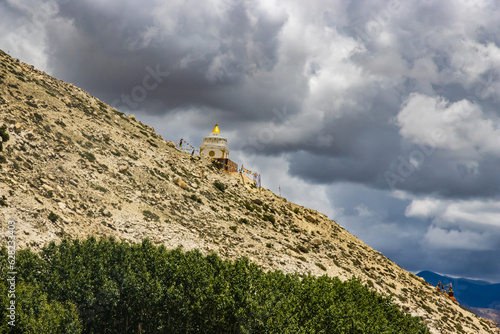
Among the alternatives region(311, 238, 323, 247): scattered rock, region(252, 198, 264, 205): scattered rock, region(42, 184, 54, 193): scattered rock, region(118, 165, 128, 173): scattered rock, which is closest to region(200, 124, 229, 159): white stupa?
region(252, 198, 264, 205): scattered rock

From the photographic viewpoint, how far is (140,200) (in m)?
56.8

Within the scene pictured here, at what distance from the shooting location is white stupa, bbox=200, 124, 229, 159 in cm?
9200

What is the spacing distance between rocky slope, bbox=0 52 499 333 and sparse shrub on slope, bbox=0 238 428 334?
6471 mm

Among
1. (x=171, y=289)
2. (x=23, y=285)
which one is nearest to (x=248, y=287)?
(x=171, y=289)

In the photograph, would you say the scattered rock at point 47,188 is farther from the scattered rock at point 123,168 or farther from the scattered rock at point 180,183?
the scattered rock at point 180,183

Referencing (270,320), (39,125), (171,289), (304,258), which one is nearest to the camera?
(270,320)

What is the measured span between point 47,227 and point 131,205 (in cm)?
1301

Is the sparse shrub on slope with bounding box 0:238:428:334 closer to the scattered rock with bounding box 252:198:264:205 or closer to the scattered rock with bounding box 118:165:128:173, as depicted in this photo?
the scattered rock with bounding box 118:165:128:173

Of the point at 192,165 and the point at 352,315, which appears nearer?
the point at 352,315

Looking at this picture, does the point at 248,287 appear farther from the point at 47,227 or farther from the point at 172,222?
the point at 172,222

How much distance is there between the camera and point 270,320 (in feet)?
95.9

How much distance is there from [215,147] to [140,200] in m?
37.1

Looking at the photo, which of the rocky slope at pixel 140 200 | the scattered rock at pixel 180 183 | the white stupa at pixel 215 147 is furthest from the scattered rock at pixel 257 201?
the white stupa at pixel 215 147

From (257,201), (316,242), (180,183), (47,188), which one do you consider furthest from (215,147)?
(47,188)
